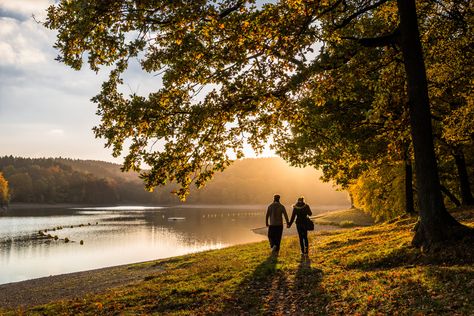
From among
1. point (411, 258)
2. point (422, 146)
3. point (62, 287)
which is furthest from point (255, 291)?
point (62, 287)

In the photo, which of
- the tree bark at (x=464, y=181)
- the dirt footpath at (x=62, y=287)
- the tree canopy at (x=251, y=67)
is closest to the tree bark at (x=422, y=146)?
the tree canopy at (x=251, y=67)

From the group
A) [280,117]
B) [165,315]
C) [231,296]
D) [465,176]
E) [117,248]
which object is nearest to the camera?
[165,315]

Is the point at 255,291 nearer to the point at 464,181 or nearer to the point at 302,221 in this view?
the point at 302,221

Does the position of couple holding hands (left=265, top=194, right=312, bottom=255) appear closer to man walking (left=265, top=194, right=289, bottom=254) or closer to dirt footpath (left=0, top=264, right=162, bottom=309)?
man walking (left=265, top=194, right=289, bottom=254)

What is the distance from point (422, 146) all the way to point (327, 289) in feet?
16.8

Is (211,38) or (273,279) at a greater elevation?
(211,38)

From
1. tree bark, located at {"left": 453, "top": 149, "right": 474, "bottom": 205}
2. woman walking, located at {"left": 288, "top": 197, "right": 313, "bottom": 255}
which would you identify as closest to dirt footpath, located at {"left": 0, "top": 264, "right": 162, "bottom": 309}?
woman walking, located at {"left": 288, "top": 197, "right": 313, "bottom": 255}

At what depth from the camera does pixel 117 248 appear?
46.2 meters

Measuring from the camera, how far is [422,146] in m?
11.5

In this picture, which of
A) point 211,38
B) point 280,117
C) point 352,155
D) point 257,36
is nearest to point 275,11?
point 257,36

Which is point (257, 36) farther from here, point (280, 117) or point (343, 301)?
point (343, 301)

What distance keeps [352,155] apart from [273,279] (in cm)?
702

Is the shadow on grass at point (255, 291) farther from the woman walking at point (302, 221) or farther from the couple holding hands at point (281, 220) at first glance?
the woman walking at point (302, 221)

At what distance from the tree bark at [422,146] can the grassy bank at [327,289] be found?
0.73m
